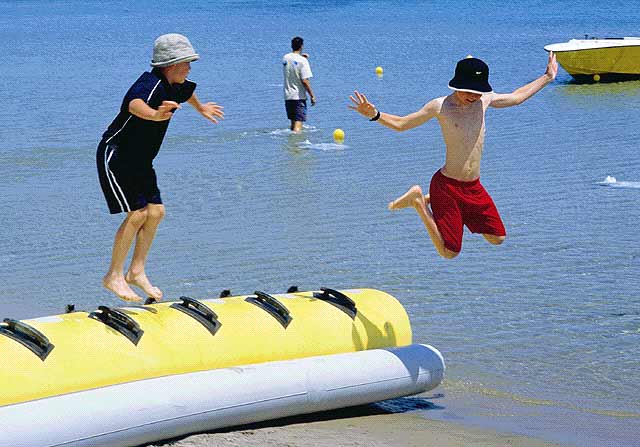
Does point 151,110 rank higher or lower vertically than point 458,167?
higher

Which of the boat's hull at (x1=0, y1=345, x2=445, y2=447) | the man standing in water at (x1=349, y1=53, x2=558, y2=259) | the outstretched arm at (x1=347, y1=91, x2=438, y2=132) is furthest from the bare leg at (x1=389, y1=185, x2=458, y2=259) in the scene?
the boat's hull at (x1=0, y1=345, x2=445, y2=447)

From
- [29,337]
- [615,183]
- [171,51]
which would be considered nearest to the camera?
[29,337]

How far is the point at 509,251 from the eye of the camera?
11672 millimetres

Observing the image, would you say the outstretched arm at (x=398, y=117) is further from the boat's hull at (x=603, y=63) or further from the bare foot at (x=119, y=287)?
the boat's hull at (x=603, y=63)

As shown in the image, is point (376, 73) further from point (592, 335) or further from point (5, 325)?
point (5, 325)

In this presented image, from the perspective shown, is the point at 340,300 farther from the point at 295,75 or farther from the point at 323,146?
the point at 295,75

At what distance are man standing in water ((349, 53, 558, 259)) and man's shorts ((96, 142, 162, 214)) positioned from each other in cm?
147

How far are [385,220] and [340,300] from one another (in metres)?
5.14

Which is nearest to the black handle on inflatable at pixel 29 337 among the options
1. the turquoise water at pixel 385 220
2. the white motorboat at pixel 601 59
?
the turquoise water at pixel 385 220

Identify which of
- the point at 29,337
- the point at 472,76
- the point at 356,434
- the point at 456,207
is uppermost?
the point at 472,76

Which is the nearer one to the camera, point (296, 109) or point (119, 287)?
point (119, 287)

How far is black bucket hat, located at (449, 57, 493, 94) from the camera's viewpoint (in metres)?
7.64

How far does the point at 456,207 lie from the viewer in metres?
8.00

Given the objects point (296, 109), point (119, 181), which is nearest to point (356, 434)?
point (119, 181)
